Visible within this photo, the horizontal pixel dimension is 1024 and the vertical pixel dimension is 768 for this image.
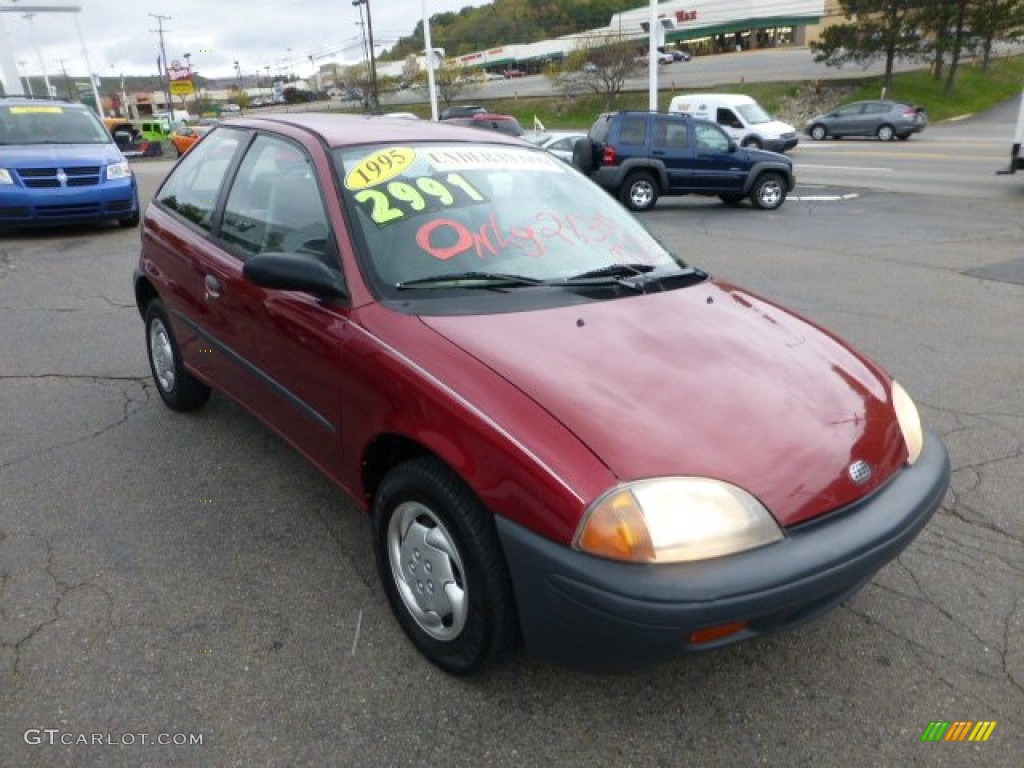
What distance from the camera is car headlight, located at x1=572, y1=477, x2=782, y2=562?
6.14 feet

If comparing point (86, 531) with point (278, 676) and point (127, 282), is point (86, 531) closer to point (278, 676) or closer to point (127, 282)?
point (278, 676)

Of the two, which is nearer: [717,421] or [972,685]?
[717,421]

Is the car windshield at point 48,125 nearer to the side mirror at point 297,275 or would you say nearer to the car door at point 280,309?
the car door at point 280,309

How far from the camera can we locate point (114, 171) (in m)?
10.4

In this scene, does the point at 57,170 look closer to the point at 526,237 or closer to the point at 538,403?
the point at 526,237

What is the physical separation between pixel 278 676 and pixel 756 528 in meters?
1.52

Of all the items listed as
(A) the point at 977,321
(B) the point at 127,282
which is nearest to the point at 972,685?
(A) the point at 977,321

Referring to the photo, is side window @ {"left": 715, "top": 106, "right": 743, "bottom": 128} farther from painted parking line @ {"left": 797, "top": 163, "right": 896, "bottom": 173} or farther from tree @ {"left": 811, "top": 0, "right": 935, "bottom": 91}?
tree @ {"left": 811, "top": 0, "right": 935, "bottom": 91}

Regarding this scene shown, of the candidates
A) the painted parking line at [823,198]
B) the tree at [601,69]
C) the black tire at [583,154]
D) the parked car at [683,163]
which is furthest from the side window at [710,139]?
A: the tree at [601,69]

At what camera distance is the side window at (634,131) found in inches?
550

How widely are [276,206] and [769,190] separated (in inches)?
485

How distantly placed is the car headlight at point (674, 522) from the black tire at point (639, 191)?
1260cm

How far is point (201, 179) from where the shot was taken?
3902 millimetres

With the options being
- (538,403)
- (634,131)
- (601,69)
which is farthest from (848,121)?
(538,403)
